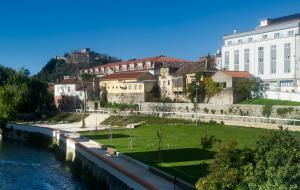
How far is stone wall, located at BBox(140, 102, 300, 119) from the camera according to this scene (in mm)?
58947

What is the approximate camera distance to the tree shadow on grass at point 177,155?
1419 inches

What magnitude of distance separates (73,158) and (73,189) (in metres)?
11.9

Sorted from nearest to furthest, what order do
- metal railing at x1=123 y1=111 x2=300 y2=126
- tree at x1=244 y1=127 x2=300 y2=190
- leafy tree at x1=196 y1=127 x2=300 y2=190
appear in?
tree at x1=244 y1=127 x2=300 y2=190, leafy tree at x1=196 y1=127 x2=300 y2=190, metal railing at x1=123 y1=111 x2=300 y2=126

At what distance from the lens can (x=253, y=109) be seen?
6406 centimetres

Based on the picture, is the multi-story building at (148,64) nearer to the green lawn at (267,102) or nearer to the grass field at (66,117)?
the grass field at (66,117)

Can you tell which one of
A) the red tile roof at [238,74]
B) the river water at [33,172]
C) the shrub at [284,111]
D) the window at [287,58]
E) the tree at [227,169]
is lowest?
the river water at [33,172]

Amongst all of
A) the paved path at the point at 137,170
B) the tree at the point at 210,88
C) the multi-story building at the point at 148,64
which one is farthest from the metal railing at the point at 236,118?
the multi-story building at the point at 148,64

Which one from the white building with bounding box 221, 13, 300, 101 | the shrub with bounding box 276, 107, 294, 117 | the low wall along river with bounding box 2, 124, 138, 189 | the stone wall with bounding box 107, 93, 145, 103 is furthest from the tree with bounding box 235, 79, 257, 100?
the low wall along river with bounding box 2, 124, 138, 189

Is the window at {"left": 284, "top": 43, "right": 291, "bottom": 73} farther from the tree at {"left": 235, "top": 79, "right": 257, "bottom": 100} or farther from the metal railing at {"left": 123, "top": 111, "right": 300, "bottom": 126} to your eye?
the metal railing at {"left": 123, "top": 111, "right": 300, "bottom": 126}

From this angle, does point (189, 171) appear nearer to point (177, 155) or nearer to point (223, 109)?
point (177, 155)

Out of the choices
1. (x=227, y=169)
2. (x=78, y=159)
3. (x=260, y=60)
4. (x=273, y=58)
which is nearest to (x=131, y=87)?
(x=260, y=60)

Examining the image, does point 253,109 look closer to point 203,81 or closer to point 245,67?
point 203,81

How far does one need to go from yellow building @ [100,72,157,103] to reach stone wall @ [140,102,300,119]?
931 cm

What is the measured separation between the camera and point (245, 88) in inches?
2899
